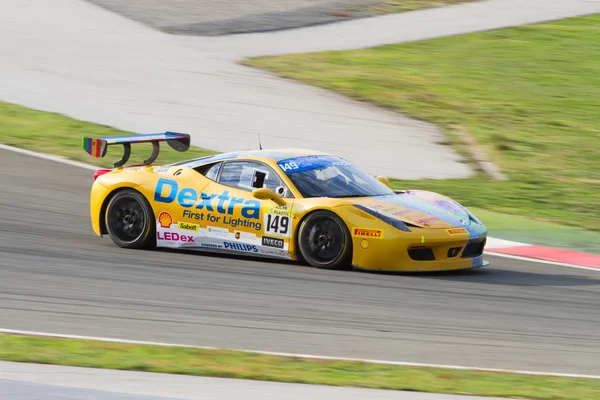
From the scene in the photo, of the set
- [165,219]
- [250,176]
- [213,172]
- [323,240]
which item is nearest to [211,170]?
[213,172]

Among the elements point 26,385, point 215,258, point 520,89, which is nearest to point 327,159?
point 215,258

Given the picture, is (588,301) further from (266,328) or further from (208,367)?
(208,367)

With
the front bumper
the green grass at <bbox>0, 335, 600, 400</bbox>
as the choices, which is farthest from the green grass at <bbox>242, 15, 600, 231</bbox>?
the green grass at <bbox>0, 335, 600, 400</bbox>

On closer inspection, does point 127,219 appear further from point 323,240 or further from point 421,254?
point 421,254

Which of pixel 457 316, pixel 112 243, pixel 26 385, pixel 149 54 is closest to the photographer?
pixel 26 385

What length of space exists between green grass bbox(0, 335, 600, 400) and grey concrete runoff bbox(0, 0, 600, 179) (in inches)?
375

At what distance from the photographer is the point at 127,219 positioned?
11.2 metres

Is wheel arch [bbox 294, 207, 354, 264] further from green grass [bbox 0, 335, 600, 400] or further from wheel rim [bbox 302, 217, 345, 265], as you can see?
green grass [bbox 0, 335, 600, 400]

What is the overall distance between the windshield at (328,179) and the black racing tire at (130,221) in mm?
1551

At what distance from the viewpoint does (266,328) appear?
795 centimetres

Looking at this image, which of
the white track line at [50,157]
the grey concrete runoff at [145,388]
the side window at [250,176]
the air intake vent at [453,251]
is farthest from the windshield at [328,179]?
the white track line at [50,157]

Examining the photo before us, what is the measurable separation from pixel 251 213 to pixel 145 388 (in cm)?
454

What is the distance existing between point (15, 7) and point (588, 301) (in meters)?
22.3

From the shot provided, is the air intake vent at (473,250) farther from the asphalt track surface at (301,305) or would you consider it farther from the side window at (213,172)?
the side window at (213,172)
